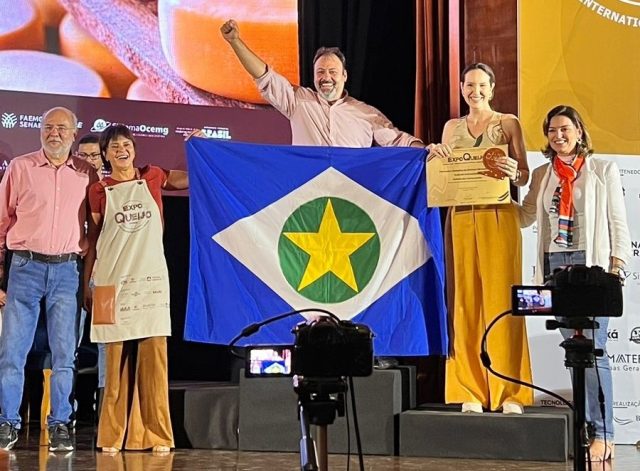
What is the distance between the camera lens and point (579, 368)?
113 inches

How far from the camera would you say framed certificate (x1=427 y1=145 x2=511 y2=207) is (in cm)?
480

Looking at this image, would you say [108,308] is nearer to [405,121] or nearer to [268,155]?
[268,155]

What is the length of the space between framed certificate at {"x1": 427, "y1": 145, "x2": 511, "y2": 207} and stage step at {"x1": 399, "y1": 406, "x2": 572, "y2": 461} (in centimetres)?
103

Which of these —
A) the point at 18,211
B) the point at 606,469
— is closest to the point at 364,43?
the point at 18,211

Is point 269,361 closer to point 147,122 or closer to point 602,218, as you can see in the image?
point 602,218

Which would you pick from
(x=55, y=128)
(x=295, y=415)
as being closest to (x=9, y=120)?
(x=55, y=128)

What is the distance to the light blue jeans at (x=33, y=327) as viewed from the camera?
16.0 feet

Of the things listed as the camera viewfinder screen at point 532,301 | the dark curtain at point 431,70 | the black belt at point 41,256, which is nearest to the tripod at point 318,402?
the camera viewfinder screen at point 532,301

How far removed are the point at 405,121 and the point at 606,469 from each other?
3033 millimetres

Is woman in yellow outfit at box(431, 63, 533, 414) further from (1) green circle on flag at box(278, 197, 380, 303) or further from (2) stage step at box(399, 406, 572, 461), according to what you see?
(1) green circle on flag at box(278, 197, 380, 303)

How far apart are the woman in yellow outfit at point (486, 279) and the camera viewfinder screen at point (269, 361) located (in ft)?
8.42

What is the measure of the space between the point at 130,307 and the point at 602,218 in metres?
2.30

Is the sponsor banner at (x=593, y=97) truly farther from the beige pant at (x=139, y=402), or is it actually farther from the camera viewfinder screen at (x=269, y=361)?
the camera viewfinder screen at (x=269, y=361)

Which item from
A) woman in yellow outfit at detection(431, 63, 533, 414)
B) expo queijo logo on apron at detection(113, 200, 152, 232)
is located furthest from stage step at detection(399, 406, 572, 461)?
expo queijo logo on apron at detection(113, 200, 152, 232)
